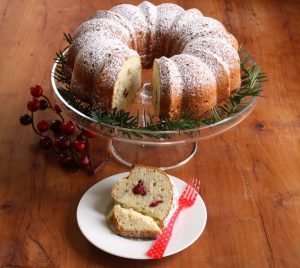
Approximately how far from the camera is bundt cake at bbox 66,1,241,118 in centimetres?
112

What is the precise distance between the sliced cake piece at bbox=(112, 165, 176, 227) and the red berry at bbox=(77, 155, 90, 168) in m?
0.12

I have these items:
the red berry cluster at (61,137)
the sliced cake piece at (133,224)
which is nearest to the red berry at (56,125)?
the red berry cluster at (61,137)

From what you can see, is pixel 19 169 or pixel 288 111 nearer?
pixel 19 169

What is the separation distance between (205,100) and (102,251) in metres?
0.35

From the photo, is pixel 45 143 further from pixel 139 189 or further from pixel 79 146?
pixel 139 189

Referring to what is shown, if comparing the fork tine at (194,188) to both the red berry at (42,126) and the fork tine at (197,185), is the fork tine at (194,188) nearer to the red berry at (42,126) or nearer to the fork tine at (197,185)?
the fork tine at (197,185)

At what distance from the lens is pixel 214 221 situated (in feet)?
→ 3.65

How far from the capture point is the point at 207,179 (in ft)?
3.98

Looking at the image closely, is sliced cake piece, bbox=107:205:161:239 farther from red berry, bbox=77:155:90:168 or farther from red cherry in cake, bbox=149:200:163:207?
red berry, bbox=77:155:90:168

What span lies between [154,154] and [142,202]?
0.24 meters

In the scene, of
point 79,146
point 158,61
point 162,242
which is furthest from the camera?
point 79,146

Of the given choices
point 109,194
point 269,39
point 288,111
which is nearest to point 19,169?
point 109,194

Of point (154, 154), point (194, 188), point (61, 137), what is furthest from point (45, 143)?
point (194, 188)

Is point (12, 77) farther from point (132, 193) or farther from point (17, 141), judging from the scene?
point (132, 193)
